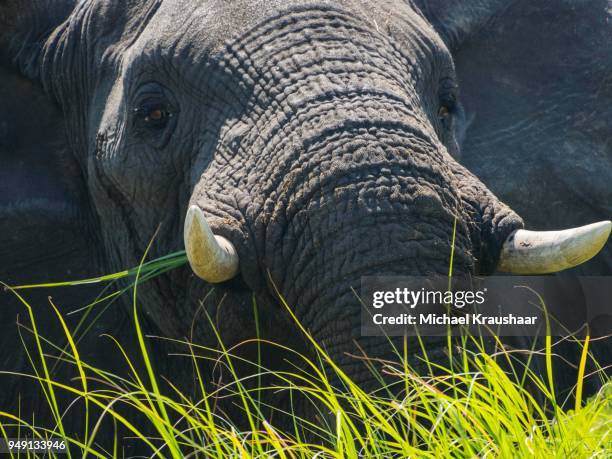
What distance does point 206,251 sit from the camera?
4102mm

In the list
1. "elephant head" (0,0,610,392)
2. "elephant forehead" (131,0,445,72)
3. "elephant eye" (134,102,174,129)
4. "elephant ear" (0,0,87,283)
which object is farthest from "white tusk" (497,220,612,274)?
"elephant ear" (0,0,87,283)

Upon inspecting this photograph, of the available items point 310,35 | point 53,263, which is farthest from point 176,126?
point 53,263

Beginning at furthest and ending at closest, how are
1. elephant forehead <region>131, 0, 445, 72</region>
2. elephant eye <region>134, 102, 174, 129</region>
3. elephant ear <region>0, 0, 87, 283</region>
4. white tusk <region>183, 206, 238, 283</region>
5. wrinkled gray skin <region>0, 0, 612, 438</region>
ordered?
elephant ear <region>0, 0, 87, 283</region>, elephant eye <region>134, 102, 174, 129</region>, elephant forehead <region>131, 0, 445, 72</region>, wrinkled gray skin <region>0, 0, 612, 438</region>, white tusk <region>183, 206, 238, 283</region>

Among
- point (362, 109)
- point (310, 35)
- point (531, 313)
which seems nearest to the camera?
point (362, 109)

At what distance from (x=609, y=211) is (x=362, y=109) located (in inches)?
73.3

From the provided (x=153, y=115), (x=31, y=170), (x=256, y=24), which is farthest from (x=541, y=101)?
(x=31, y=170)

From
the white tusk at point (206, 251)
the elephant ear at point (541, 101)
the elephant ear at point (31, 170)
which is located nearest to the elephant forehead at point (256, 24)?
the white tusk at point (206, 251)

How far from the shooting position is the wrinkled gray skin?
4141mm

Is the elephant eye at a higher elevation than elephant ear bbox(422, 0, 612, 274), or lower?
higher

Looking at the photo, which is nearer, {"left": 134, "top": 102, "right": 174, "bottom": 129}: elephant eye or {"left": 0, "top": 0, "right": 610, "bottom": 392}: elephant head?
{"left": 0, "top": 0, "right": 610, "bottom": 392}: elephant head

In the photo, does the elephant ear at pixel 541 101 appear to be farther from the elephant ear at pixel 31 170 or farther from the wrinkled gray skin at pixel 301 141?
the elephant ear at pixel 31 170

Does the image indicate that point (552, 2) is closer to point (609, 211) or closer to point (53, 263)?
point (609, 211)

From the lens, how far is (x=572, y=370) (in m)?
5.88

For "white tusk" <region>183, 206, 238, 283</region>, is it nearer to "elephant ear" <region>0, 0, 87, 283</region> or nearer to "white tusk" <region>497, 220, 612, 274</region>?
"white tusk" <region>497, 220, 612, 274</region>
